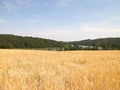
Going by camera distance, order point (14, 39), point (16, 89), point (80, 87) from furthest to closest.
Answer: point (14, 39)
point (80, 87)
point (16, 89)

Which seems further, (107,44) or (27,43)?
(27,43)

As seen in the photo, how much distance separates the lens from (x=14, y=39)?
9150cm

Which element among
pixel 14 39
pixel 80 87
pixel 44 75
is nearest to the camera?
pixel 80 87

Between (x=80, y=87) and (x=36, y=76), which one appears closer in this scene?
(x=80, y=87)

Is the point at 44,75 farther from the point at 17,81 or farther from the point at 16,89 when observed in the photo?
the point at 16,89

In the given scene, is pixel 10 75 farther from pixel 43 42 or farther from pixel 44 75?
pixel 43 42

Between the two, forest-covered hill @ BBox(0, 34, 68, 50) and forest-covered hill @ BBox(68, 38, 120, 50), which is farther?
forest-covered hill @ BBox(0, 34, 68, 50)

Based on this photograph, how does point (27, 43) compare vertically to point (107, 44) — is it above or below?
above

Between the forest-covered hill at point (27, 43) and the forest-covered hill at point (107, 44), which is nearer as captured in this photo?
the forest-covered hill at point (107, 44)

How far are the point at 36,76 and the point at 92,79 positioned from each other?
1183mm

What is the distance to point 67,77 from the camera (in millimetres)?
3877

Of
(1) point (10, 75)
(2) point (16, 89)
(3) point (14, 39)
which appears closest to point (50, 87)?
(2) point (16, 89)

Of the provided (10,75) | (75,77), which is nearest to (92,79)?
(75,77)

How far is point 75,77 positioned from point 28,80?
1.00 metres
